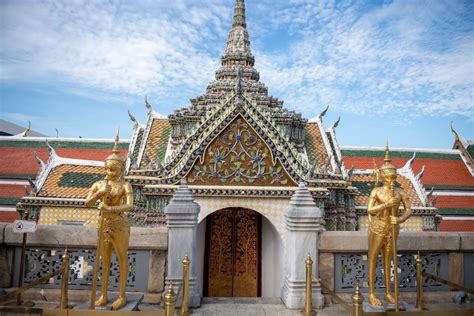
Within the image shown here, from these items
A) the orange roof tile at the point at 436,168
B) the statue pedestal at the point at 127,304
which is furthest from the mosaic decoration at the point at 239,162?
the orange roof tile at the point at 436,168

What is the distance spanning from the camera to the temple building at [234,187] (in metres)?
7.34

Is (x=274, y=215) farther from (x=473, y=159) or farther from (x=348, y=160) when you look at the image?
(x=473, y=159)

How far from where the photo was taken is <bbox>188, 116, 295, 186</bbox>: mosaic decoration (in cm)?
829

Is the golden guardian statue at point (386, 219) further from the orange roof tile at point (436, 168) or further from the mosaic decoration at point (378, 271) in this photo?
the orange roof tile at point (436, 168)

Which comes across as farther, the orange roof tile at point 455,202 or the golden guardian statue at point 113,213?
the orange roof tile at point 455,202

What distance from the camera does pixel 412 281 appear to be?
5727mm

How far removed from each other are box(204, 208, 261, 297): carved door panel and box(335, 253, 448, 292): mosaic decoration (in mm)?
3589

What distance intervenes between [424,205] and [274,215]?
24.1 feet

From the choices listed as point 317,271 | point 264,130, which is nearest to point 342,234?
point 317,271

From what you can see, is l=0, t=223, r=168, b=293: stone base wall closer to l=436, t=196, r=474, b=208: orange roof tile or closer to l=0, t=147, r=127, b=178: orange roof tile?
l=0, t=147, r=127, b=178: orange roof tile

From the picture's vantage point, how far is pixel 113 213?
4.46 meters

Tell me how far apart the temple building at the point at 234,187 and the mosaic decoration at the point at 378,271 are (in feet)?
2.17

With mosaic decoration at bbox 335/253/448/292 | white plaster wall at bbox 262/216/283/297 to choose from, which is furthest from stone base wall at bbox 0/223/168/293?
white plaster wall at bbox 262/216/283/297

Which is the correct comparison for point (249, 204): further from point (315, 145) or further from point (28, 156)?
point (28, 156)
